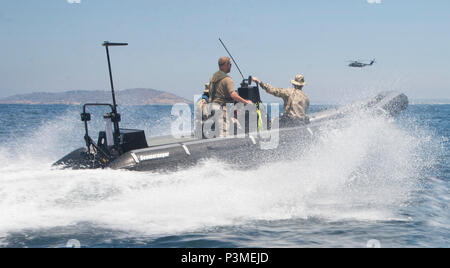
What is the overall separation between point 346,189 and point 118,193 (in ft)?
11.1

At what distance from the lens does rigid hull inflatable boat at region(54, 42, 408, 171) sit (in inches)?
240

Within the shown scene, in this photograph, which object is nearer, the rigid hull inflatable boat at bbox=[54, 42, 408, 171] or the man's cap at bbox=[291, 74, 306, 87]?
the rigid hull inflatable boat at bbox=[54, 42, 408, 171]

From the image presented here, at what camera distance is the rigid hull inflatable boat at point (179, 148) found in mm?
6093

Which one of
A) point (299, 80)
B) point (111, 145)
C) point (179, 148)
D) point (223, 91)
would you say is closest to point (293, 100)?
point (299, 80)

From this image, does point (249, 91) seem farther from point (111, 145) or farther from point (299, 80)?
point (111, 145)

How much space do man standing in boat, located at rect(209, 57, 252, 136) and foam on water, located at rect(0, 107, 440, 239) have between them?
3.34 ft

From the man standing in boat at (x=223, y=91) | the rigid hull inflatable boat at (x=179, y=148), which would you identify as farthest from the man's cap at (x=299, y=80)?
the man standing in boat at (x=223, y=91)

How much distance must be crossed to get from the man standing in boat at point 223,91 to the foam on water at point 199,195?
1017 mm

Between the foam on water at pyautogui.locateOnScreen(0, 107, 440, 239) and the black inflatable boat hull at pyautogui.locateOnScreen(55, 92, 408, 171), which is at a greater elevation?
the black inflatable boat hull at pyautogui.locateOnScreen(55, 92, 408, 171)

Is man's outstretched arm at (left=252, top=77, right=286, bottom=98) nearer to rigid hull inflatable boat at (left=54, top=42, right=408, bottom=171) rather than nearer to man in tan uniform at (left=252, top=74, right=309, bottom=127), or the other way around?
man in tan uniform at (left=252, top=74, right=309, bottom=127)

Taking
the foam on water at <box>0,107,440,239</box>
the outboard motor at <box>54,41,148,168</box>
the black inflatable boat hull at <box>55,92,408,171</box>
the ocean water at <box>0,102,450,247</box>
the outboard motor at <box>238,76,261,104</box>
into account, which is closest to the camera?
the ocean water at <box>0,102,450,247</box>

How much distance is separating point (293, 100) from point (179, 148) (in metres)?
2.73

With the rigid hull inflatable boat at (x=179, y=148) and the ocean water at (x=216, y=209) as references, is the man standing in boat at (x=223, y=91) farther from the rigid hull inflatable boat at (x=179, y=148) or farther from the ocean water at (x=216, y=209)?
the ocean water at (x=216, y=209)

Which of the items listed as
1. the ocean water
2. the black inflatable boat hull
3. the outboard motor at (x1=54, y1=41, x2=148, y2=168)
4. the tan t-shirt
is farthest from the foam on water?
the tan t-shirt
